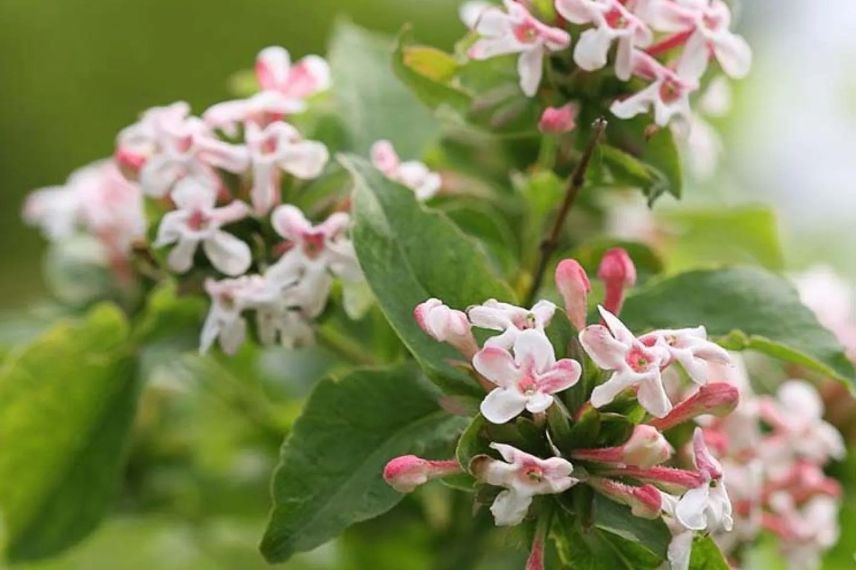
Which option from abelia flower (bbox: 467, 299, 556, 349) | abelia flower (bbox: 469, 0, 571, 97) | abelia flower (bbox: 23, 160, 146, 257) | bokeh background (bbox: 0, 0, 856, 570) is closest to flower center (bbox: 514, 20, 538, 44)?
abelia flower (bbox: 469, 0, 571, 97)

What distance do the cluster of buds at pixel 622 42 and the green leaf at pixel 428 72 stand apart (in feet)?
0.12

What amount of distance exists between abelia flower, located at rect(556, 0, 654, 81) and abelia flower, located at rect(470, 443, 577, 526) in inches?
5.3

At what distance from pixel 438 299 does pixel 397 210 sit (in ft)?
0.11

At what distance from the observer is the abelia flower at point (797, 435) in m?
0.53

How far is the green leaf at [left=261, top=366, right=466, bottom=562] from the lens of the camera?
0.41 metres

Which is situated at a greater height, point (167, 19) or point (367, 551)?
point (367, 551)

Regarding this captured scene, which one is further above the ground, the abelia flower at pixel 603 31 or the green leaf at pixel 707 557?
the abelia flower at pixel 603 31

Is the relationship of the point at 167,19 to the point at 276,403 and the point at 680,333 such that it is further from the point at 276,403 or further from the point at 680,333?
the point at 680,333

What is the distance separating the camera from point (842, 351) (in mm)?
451

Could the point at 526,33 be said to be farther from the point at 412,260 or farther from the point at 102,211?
the point at 102,211

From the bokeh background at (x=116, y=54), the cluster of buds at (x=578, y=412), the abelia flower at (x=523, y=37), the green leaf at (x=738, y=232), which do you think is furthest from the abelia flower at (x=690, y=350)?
the bokeh background at (x=116, y=54)

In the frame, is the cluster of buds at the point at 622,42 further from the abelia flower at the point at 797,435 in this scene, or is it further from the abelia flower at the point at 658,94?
the abelia flower at the point at 797,435

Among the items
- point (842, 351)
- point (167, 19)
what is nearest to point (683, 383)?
point (842, 351)

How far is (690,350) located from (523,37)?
0.12 meters
